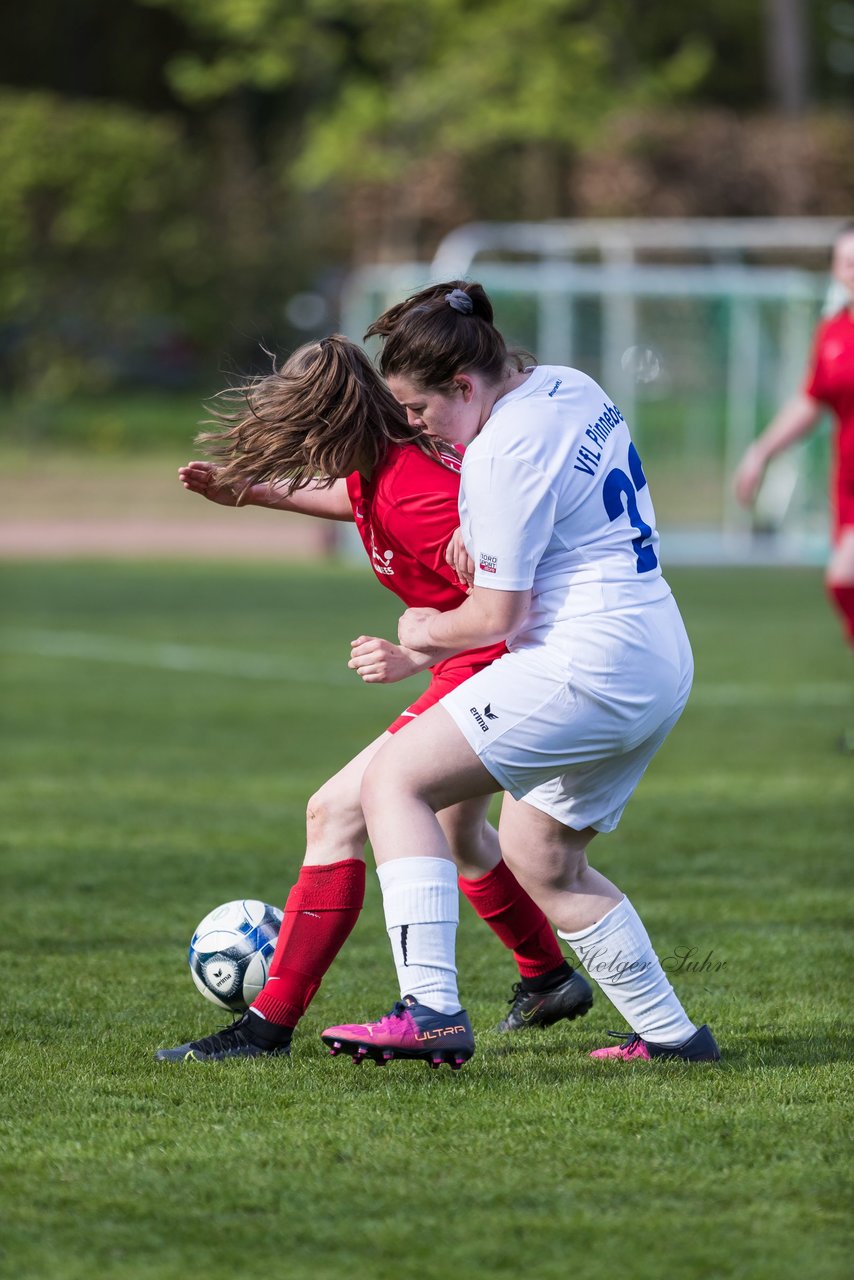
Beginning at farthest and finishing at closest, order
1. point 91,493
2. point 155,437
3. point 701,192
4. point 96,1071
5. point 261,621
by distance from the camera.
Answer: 1. point 701,192
2. point 155,437
3. point 91,493
4. point 261,621
5. point 96,1071

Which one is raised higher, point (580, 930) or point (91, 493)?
point (580, 930)

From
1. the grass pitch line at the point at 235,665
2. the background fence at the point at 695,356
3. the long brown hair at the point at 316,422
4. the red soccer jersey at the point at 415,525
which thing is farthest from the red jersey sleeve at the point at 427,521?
the background fence at the point at 695,356

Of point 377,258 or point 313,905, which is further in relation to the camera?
point 377,258

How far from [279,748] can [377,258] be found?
76.8 ft

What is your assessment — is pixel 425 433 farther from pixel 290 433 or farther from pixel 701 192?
pixel 701 192

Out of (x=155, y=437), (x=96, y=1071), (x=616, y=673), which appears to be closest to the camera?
(x=616, y=673)

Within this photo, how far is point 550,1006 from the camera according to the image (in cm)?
436

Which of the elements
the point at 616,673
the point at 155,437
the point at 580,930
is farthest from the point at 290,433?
the point at 155,437

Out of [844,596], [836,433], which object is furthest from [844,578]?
[836,433]

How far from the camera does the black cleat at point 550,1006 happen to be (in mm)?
4355

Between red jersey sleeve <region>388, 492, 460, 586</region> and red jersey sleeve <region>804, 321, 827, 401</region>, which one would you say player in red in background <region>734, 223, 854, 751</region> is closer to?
Result: red jersey sleeve <region>804, 321, 827, 401</region>

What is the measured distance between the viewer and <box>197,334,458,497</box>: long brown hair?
12.4 ft

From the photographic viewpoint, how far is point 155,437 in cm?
2975

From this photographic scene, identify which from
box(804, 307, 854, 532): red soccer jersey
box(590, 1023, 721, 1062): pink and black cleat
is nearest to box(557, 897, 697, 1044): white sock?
box(590, 1023, 721, 1062): pink and black cleat
